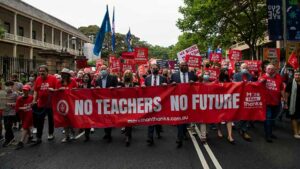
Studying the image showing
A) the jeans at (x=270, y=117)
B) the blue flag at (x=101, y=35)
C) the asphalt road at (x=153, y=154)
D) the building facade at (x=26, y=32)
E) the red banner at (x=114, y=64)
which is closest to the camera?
the asphalt road at (x=153, y=154)

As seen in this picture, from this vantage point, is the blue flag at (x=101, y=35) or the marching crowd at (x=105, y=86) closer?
the marching crowd at (x=105, y=86)

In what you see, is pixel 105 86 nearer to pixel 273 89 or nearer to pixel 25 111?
pixel 25 111

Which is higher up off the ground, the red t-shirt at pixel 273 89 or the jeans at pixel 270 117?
the red t-shirt at pixel 273 89

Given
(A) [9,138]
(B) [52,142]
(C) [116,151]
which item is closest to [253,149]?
(C) [116,151]

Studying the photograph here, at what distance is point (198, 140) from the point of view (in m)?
10.0

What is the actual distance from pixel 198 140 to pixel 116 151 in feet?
7.82

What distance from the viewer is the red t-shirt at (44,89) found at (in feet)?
33.1

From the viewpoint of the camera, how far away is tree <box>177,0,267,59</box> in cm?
2705

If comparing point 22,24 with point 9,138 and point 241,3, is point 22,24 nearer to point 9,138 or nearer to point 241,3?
point 241,3

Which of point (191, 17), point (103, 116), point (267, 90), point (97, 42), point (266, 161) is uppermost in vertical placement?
point (191, 17)

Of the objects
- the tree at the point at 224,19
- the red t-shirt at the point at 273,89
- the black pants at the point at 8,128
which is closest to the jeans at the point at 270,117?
the red t-shirt at the point at 273,89

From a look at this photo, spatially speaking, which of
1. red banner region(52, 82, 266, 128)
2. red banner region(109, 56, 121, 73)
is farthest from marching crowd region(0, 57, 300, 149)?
red banner region(109, 56, 121, 73)

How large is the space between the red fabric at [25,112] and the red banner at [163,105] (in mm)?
688

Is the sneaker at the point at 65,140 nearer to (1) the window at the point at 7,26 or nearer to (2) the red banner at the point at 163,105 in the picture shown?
(2) the red banner at the point at 163,105
